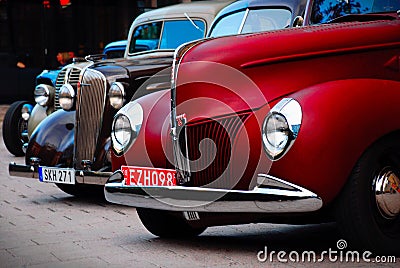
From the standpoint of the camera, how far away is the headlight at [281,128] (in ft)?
16.7

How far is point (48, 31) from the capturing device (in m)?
24.0

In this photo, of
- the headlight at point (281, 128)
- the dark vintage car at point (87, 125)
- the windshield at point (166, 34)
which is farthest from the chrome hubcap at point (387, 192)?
the windshield at point (166, 34)

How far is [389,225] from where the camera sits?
532 cm

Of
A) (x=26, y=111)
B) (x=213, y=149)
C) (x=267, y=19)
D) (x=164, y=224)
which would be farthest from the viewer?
(x=26, y=111)

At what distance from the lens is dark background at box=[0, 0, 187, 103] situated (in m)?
23.6

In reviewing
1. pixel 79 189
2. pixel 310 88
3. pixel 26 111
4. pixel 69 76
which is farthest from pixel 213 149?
pixel 26 111

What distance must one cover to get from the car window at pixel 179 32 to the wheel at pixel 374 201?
15.3ft

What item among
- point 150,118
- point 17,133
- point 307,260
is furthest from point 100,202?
point 17,133

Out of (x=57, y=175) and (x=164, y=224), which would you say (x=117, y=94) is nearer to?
(x=57, y=175)

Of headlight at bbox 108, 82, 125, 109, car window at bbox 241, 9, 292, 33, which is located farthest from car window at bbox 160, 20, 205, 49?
car window at bbox 241, 9, 292, 33

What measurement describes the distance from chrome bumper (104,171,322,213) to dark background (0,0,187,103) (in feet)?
59.3

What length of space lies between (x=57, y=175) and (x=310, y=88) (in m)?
3.68

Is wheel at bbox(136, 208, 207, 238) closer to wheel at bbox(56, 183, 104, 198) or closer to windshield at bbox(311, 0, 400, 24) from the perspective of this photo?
windshield at bbox(311, 0, 400, 24)

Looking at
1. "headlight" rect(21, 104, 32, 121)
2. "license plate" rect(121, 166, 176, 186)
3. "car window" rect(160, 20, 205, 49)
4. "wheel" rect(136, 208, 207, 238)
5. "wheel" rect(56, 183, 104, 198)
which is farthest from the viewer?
"headlight" rect(21, 104, 32, 121)
